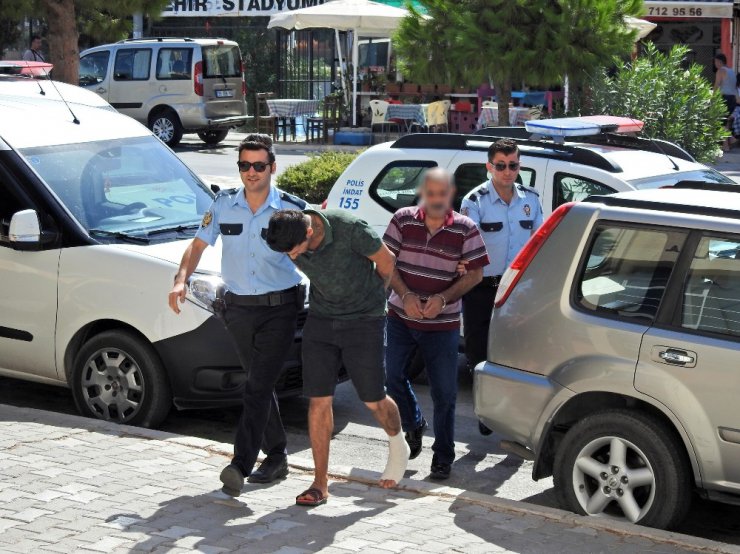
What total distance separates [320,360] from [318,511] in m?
0.70

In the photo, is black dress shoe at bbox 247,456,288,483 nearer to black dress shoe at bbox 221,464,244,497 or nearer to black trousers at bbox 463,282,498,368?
black dress shoe at bbox 221,464,244,497

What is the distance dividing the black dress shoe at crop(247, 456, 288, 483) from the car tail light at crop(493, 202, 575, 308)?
53.4 inches

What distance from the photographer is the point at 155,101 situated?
80.5 feet

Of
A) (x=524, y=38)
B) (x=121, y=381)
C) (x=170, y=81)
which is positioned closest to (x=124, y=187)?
(x=121, y=381)

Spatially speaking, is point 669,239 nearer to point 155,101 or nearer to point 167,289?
point 167,289

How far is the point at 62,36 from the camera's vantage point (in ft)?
49.5

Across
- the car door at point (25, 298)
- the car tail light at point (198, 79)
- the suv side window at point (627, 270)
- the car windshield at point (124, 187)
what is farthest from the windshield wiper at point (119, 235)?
the car tail light at point (198, 79)

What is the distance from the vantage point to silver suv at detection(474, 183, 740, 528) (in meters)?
5.38

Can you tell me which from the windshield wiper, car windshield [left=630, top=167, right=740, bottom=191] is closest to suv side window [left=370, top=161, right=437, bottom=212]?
car windshield [left=630, top=167, right=740, bottom=191]

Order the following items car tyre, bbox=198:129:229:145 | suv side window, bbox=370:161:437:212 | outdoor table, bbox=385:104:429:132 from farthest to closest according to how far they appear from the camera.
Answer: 1. car tyre, bbox=198:129:229:145
2. outdoor table, bbox=385:104:429:132
3. suv side window, bbox=370:161:437:212

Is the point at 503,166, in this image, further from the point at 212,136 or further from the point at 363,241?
the point at 212,136

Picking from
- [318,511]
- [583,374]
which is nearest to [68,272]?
[318,511]

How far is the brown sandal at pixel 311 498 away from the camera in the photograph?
229 inches

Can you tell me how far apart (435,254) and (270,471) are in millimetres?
1386
